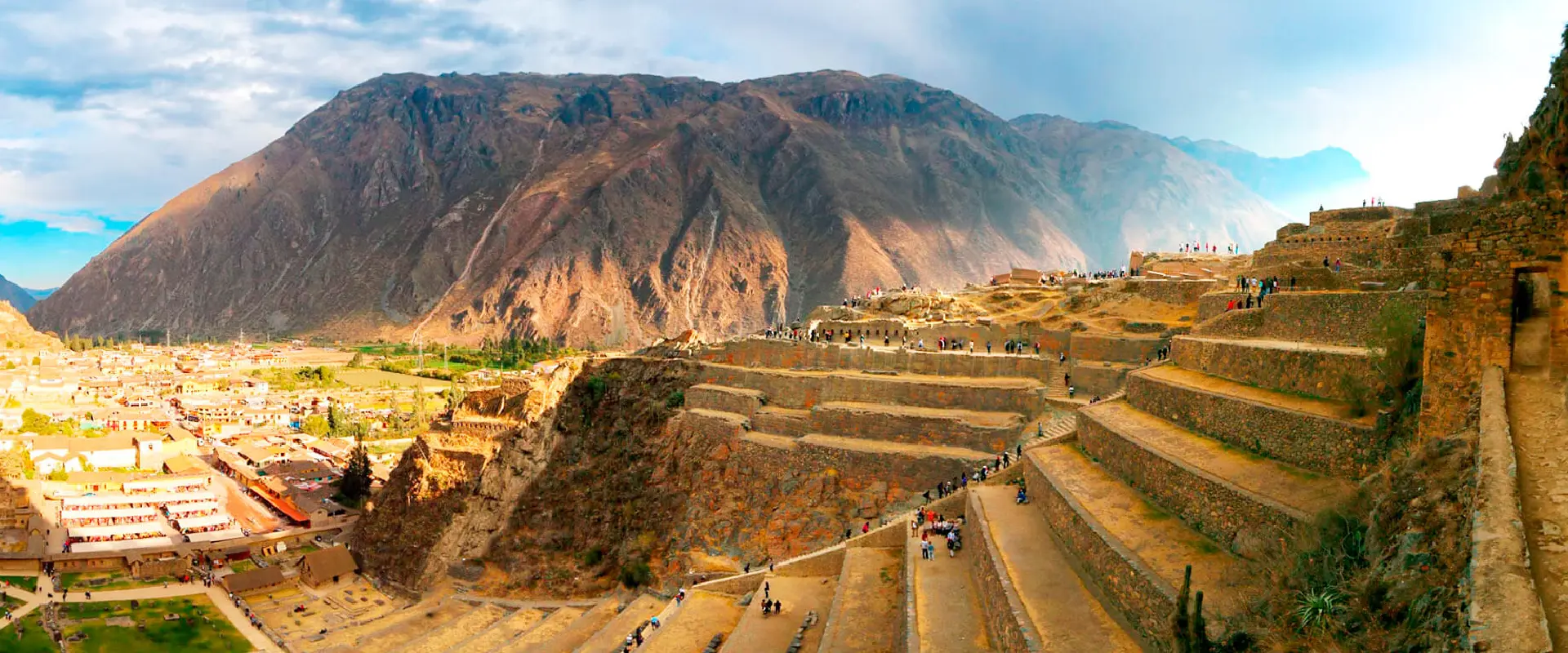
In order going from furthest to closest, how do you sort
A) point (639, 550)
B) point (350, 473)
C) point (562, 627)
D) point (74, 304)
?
1. point (74, 304)
2. point (350, 473)
3. point (639, 550)
4. point (562, 627)

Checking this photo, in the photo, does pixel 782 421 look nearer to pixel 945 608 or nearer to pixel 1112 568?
pixel 945 608

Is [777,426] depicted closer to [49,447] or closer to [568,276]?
[49,447]

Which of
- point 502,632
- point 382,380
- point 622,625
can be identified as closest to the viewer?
point 622,625

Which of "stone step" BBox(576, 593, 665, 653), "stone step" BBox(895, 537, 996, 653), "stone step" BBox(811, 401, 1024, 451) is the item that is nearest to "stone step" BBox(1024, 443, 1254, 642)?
"stone step" BBox(895, 537, 996, 653)

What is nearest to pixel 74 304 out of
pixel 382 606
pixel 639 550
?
pixel 382 606

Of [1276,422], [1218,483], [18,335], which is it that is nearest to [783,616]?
[1218,483]

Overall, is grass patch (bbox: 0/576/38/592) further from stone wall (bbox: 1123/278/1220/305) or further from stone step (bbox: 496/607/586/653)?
stone wall (bbox: 1123/278/1220/305)
